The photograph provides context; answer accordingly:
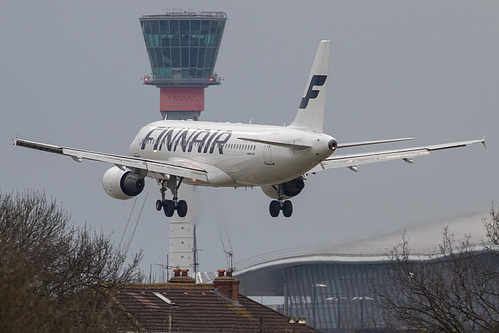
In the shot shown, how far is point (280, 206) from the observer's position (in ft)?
258

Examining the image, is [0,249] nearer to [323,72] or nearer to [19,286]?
[19,286]

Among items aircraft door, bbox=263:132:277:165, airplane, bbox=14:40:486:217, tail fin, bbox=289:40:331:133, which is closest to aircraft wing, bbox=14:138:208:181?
airplane, bbox=14:40:486:217

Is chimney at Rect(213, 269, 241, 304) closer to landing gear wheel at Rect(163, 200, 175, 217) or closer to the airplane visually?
the airplane

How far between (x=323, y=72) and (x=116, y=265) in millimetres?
19008

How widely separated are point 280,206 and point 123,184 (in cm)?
945

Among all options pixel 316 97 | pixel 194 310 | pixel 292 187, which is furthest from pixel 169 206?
pixel 316 97

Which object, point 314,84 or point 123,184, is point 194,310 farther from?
point 314,84

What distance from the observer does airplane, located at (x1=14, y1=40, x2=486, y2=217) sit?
71500 mm

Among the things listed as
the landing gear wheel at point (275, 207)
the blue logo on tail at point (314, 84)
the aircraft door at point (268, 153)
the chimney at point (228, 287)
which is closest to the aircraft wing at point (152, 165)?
the landing gear wheel at point (275, 207)

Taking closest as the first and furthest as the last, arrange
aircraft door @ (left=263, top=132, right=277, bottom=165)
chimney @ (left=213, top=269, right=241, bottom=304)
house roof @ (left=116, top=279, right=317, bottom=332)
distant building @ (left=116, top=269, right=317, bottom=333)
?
house roof @ (left=116, top=279, right=317, bottom=332) → distant building @ (left=116, top=269, right=317, bottom=333) → aircraft door @ (left=263, top=132, right=277, bottom=165) → chimney @ (left=213, top=269, right=241, bottom=304)

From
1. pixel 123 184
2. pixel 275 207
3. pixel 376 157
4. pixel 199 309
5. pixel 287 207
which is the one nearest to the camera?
pixel 199 309

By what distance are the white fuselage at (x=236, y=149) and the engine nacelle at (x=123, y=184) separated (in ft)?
9.61

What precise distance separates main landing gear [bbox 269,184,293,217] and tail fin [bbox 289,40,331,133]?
6.68 metres

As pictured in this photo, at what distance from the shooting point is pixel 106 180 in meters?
81.2
